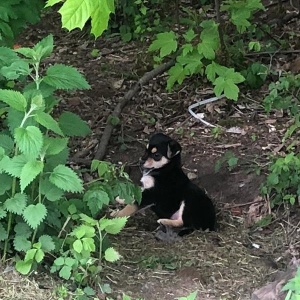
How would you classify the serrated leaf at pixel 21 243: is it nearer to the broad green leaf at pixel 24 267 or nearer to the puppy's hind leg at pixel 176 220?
the broad green leaf at pixel 24 267

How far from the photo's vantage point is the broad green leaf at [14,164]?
4.38m

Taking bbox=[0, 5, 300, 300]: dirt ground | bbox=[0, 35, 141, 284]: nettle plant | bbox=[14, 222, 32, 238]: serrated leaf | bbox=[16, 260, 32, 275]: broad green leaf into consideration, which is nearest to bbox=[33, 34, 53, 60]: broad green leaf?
bbox=[0, 35, 141, 284]: nettle plant

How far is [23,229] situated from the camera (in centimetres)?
464

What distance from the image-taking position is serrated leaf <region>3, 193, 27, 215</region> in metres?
4.47

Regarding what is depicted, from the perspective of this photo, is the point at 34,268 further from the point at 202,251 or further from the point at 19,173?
the point at 202,251

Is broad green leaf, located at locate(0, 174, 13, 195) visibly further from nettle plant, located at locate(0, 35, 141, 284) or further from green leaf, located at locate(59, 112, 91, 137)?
green leaf, located at locate(59, 112, 91, 137)

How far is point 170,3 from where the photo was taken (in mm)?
9945

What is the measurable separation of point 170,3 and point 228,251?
5.10m

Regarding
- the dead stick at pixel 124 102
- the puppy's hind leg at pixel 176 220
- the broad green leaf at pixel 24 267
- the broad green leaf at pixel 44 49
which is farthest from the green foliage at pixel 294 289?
the dead stick at pixel 124 102

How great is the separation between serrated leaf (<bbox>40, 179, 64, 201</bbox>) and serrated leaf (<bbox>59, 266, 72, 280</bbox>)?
1.37 feet

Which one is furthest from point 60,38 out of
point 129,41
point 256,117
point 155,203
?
point 155,203

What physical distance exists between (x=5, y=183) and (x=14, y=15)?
1.69 meters

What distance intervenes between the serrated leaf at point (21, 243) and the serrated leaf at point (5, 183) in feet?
0.96

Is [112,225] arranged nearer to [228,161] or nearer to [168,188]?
[168,188]
